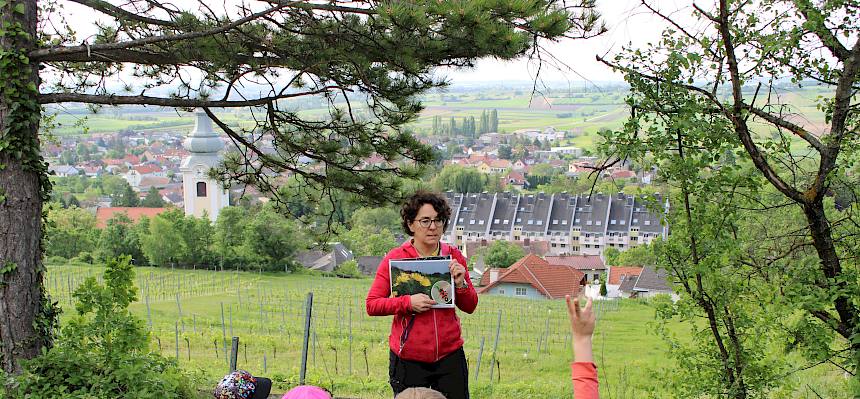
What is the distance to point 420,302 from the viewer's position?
298 cm

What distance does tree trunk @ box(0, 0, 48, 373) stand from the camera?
420cm

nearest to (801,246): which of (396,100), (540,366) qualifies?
(396,100)

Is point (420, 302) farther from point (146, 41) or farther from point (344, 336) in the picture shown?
point (344, 336)

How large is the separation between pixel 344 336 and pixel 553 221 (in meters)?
53.9

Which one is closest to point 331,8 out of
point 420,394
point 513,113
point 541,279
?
point 420,394

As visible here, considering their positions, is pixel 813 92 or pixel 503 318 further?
pixel 503 318

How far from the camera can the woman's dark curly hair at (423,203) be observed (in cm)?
314

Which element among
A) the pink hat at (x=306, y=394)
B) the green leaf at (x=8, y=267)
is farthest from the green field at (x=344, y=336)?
the pink hat at (x=306, y=394)

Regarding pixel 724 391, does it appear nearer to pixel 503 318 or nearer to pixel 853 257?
pixel 853 257

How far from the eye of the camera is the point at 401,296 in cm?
304

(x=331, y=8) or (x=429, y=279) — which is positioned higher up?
(x=331, y=8)

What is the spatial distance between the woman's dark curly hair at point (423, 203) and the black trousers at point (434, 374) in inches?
19.9

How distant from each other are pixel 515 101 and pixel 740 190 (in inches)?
5337

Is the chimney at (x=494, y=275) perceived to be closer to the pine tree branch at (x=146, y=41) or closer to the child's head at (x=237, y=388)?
the pine tree branch at (x=146, y=41)
